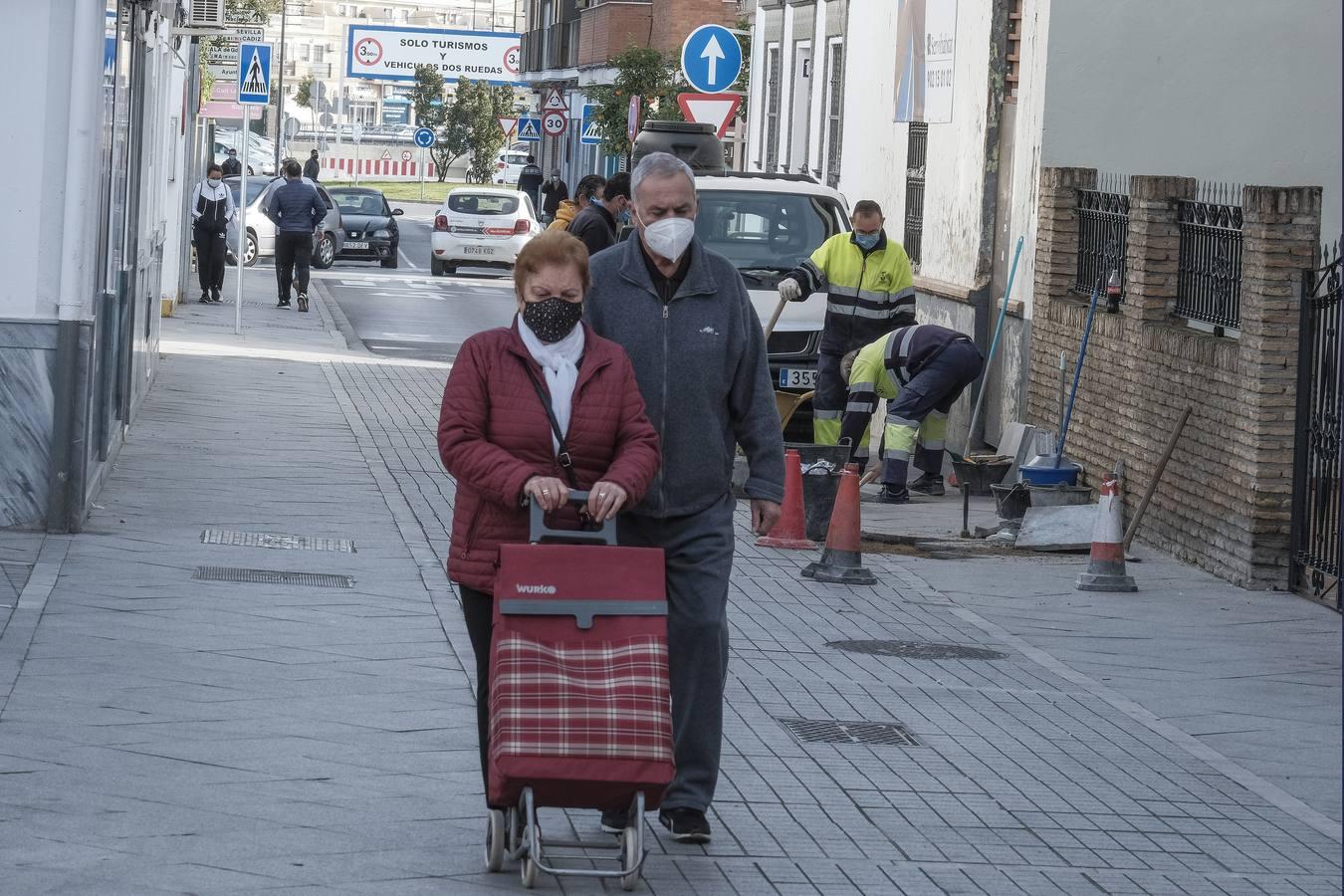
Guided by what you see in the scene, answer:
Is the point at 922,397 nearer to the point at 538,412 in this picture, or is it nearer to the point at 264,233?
the point at 538,412

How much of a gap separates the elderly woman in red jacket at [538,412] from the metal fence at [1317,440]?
19.6 feet

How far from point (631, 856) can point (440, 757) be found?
4.95 feet

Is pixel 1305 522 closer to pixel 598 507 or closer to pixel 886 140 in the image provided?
pixel 598 507

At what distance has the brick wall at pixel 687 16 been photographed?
5106cm

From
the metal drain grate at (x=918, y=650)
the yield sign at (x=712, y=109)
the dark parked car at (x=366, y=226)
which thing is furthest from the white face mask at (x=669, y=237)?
the dark parked car at (x=366, y=226)

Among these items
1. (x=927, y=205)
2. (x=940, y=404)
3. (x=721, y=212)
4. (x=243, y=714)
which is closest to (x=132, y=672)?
(x=243, y=714)

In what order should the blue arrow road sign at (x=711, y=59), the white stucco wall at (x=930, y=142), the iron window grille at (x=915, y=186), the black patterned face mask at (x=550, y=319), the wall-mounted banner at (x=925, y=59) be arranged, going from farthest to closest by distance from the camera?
the blue arrow road sign at (x=711, y=59) < the iron window grille at (x=915, y=186) < the wall-mounted banner at (x=925, y=59) < the white stucco wall at (x=930, y=142) < the black patterned face mask at (x=550, y=319)

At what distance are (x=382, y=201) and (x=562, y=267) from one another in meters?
35.8

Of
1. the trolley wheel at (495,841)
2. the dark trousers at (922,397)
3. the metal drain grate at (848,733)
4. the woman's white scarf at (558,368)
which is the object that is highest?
the woman's white scarf at (558,368)

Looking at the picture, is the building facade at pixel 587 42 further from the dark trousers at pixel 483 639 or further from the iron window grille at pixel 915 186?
the dark trousers at pixel 483 639

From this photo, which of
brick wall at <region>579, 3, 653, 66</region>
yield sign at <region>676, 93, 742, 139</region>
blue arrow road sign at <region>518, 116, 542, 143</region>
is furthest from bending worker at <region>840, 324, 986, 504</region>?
blue arrow road sign at <region>518, 116, 542, 143</region>

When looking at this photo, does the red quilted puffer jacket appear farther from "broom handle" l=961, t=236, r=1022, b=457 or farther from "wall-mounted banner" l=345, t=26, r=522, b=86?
"wall-mounted banner" l=345, t=26, r=522, b=86

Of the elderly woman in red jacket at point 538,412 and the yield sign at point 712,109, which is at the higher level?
the yield sign at point 712,109

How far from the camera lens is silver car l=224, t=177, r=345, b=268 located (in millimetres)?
36438
